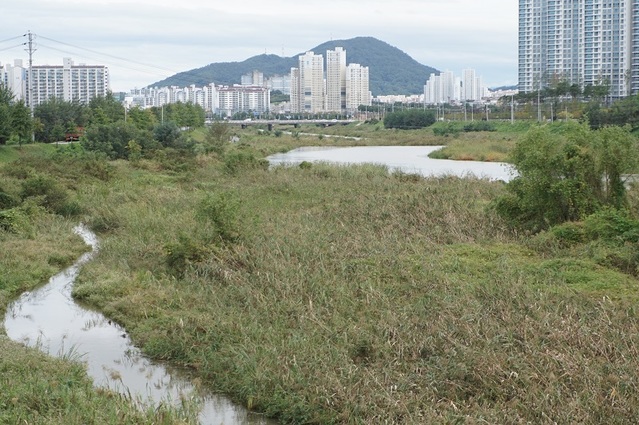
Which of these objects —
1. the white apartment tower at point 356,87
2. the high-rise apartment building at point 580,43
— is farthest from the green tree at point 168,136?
the white apartment tower at point 356,87

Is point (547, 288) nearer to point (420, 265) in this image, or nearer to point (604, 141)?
point (420, 265)

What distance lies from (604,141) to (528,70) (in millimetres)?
77005

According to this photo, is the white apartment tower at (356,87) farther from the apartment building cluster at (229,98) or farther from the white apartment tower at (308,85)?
the apartment building cluster at (229,98)

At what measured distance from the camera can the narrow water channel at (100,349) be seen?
9.44 metres

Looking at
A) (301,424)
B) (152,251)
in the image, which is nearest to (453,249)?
(152,251)

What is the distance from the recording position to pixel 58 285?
1554cm

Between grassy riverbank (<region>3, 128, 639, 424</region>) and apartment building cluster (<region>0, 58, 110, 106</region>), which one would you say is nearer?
grassy riverbank (<region>3, 128, 639, 424</region>)

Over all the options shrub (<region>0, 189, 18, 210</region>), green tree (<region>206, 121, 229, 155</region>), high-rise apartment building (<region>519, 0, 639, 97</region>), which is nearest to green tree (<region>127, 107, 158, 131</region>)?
green tree (<region>206, 121, 229, 155</region>)

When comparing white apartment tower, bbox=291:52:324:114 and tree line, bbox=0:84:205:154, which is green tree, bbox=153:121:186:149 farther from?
white apartment tower, bbox=291:52:324:114

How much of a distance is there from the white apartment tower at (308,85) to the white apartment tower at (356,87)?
5.44m

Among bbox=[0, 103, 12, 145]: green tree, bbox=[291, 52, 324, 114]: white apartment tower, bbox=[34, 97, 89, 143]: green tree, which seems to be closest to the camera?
bbox=[0, 103, 12, 145]: green tree

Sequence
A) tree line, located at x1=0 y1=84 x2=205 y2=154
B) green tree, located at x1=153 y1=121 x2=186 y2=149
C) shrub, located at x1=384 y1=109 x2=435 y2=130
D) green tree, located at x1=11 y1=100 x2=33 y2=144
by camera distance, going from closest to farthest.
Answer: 1. green tree, located at x1=11 y1=100 x2=33 y2=144
2. tree line, located at x1=0 y1=84 x2=205 y2=154
3. green tree, located at x1=153 y1=121 x2=186 y2=149
4. shrub, located at x1=384 y1=109 x2=435 y2=130

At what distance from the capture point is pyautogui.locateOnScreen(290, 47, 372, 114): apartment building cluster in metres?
166

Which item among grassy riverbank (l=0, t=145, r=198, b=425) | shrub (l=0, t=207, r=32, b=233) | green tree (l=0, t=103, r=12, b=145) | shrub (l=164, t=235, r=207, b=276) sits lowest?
grassy riverbank (l=0, t=145, r=198, b=425)
